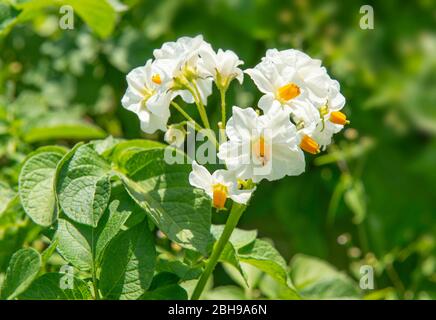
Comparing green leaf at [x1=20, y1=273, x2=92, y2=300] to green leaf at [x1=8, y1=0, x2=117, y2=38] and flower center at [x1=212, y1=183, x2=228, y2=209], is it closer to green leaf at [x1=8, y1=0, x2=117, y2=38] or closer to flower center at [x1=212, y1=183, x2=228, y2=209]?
flower center at [x1=212, y1=183, x2=228, y2=209]

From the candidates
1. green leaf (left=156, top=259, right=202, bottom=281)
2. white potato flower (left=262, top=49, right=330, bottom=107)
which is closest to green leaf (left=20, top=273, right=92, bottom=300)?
green leaf (left=156, top=259, right=202, bottom=281)

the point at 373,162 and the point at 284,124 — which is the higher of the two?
the point at 284,124

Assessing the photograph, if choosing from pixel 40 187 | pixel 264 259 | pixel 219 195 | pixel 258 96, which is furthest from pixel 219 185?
pixel 258 96

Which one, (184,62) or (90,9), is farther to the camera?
(90,9)

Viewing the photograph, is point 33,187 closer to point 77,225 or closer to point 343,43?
point 77,225

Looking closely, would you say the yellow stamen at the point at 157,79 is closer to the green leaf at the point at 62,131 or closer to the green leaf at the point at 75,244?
the green leaf at the point at 75,244

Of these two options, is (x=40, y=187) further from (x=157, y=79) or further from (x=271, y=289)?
(x=271, y=289)
